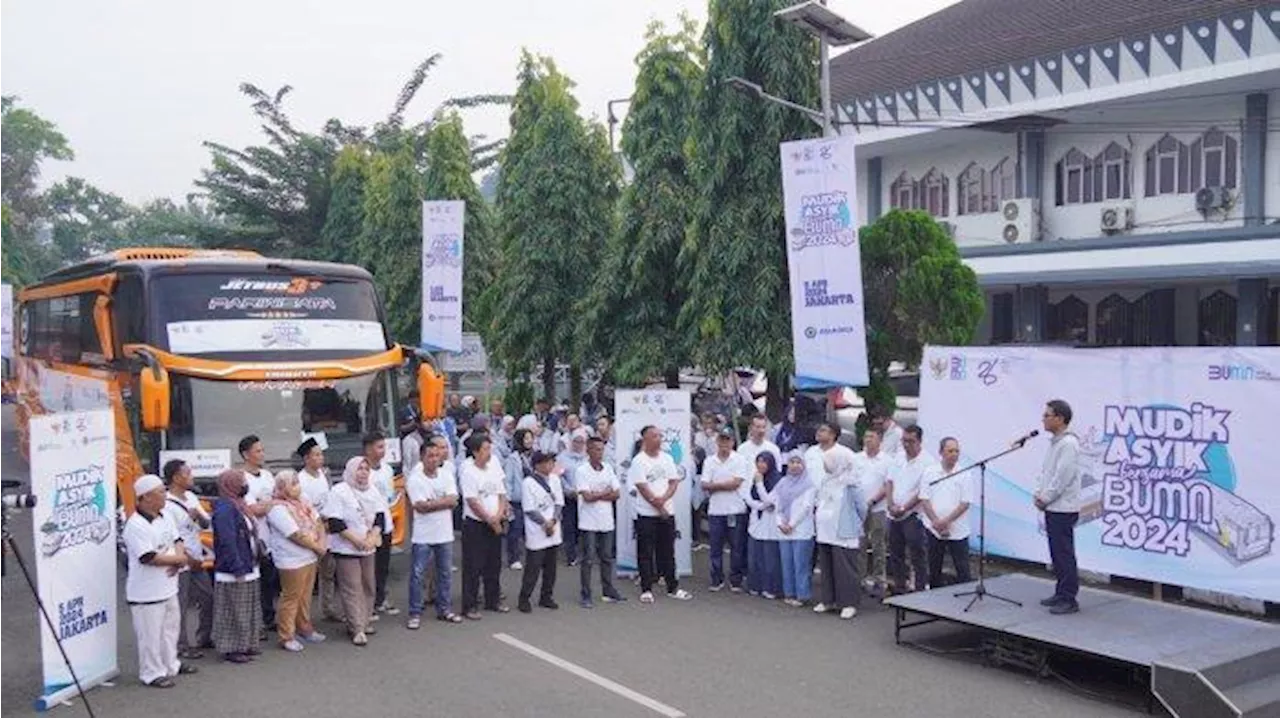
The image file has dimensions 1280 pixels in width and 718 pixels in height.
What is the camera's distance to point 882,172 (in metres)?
31.8

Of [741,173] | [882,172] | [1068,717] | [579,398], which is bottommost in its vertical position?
[1068,717]

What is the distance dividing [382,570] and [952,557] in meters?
5.54

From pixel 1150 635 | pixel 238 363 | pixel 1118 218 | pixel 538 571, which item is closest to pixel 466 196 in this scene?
pixel 1118 218

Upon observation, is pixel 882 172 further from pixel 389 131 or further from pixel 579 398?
pixel 389 131

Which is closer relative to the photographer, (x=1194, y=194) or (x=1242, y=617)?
(x=1242, y=617)

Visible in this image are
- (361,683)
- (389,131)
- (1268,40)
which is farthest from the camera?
(389,131)

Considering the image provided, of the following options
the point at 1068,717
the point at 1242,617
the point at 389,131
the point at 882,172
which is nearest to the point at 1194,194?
the point at 882,172

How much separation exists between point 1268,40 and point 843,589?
50.8 ft

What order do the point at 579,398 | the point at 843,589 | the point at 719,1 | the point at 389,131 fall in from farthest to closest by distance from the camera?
the point at 389,131
the point at 579,398
the point at 719,1
the point at 843,589

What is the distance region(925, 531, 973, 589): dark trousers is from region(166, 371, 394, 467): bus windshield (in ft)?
19.7

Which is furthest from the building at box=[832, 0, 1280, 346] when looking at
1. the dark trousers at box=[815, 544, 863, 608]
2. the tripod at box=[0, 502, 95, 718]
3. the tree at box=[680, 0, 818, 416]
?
the tripod at box=[0, 502, 95, 718]

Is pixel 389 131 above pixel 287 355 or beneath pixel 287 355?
above

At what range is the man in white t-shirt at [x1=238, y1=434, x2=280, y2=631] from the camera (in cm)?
1035

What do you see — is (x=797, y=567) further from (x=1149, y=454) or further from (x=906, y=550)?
(x=1149, y=454)
